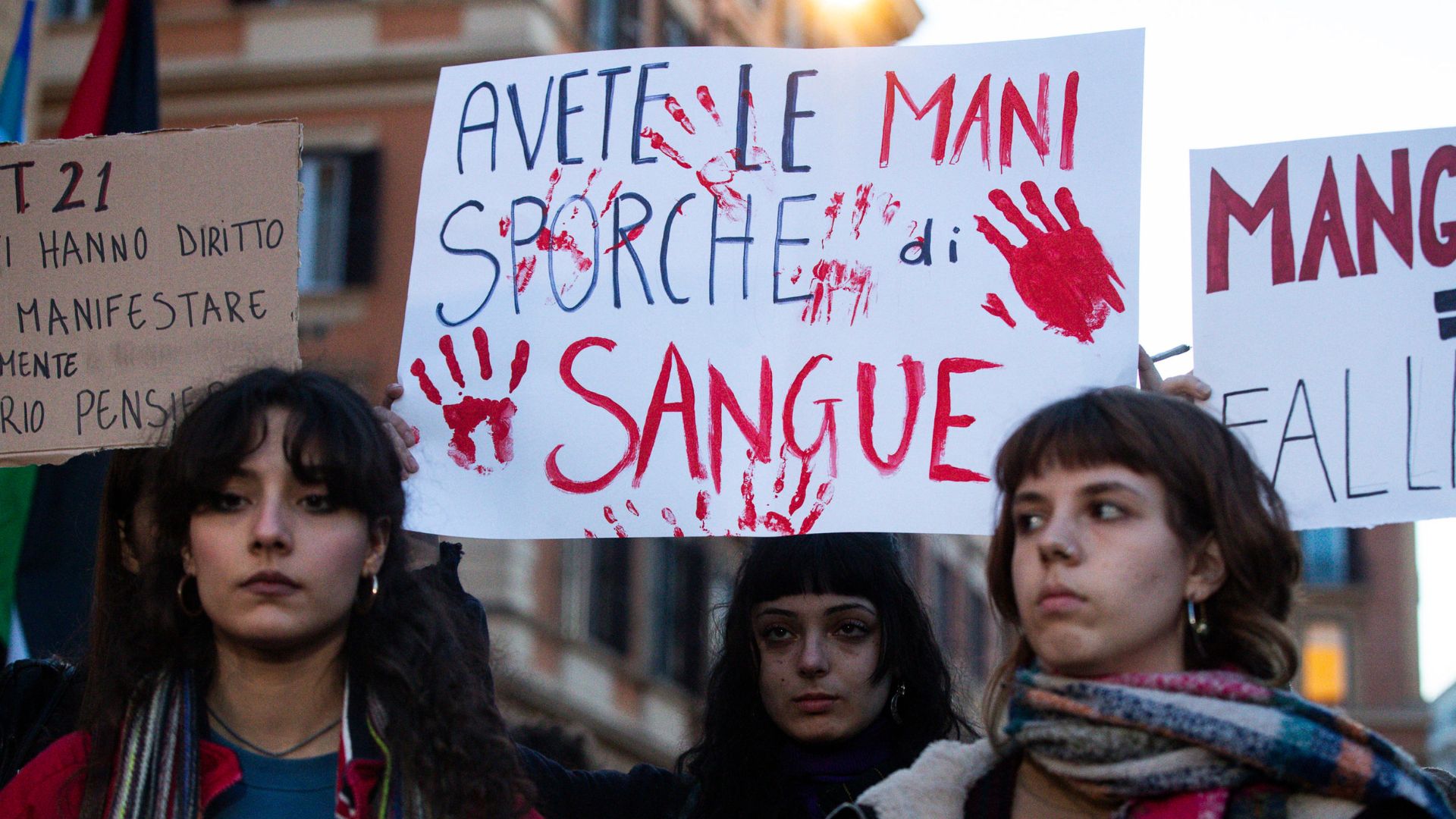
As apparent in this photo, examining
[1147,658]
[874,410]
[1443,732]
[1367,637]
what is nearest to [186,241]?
[874,410]

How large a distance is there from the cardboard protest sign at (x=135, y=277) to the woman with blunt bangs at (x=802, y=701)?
2.88 feet

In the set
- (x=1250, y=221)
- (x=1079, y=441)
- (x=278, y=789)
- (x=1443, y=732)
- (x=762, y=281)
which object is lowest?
(x=1443, y=732)

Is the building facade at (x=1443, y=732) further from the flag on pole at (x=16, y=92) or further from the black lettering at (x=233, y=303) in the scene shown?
the black lettering at (x=233, y=303)

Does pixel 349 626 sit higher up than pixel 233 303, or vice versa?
pixel 233 303

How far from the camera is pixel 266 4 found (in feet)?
55.0

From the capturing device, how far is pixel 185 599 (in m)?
2.80

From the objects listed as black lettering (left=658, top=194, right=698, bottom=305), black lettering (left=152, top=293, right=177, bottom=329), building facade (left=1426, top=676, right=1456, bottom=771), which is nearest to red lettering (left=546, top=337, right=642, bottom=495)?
black lettering (left=658, top=194, right=698, bottom=305)

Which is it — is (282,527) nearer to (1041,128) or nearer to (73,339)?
(73,339)

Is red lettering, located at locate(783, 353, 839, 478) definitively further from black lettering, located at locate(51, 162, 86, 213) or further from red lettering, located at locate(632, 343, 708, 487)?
black lettering, located at locate(51, 162, 86, 213)

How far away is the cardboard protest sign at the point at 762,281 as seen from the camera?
10.9ft

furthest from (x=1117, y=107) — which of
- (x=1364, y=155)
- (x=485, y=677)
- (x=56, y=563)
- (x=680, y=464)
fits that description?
(x=56, y=563)

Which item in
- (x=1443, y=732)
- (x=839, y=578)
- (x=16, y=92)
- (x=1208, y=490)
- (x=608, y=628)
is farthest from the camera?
(x=1443, y=732)

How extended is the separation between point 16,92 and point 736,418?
3407mm

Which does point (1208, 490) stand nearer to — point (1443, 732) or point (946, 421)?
point (946, 421)
